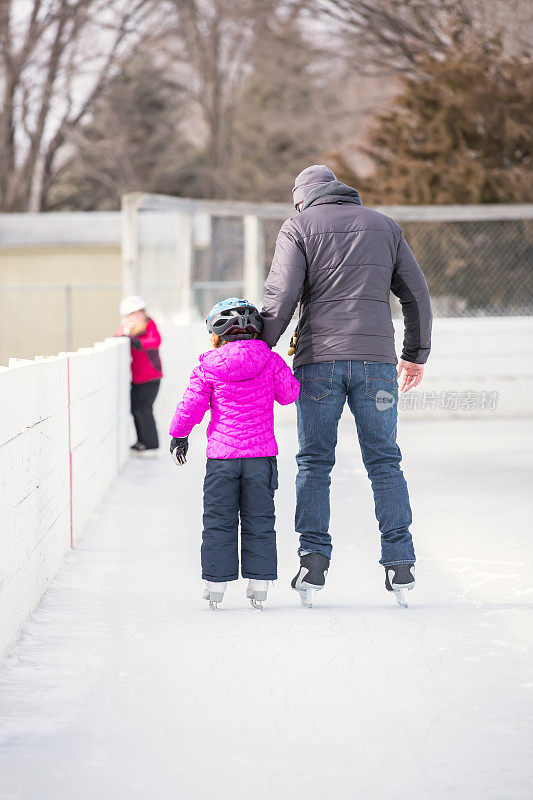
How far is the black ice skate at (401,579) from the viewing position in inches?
196

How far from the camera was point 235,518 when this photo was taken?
16.5 ft

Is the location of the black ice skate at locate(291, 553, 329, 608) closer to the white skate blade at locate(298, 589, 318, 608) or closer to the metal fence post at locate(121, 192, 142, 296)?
the white skate blade at locate(298, 589, 318, 608)

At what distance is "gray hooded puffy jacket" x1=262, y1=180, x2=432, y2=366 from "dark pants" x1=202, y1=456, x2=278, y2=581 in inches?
19.3

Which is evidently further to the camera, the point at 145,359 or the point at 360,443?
the point at 145,359

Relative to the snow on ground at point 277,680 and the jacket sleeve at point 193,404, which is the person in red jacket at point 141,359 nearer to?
the snow on ground at point 277,680

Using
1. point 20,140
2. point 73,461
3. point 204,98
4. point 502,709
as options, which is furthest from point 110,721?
point 204,98

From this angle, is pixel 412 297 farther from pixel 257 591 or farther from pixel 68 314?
pixel 68 314

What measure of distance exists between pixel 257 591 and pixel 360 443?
71 centimetres

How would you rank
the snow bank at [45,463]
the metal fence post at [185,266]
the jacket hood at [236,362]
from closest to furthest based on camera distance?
the snow bank at [45,463] → the jacket hood at [236,362] → the metal fence post at [185,266]

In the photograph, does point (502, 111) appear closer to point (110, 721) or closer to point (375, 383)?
point (375, 383)

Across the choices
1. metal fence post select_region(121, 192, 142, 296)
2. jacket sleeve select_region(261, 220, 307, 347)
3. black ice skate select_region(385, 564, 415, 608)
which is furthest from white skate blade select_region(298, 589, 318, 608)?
metal fence post select_region(121, 192, 142, 296)

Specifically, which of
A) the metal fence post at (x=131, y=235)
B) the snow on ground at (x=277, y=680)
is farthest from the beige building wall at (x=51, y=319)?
the snow on ground at (x=277, y=680)

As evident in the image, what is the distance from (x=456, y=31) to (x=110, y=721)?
60.9 ft

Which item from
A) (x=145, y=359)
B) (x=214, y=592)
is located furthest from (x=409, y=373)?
(x=145, y=359)
